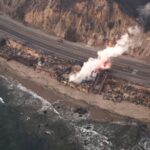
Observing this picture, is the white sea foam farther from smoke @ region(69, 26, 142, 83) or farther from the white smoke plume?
the white smoke plume

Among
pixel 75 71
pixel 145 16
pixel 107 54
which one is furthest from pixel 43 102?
pixel 145 16

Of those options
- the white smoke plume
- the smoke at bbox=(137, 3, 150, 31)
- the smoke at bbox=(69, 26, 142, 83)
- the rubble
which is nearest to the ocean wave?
the rubble

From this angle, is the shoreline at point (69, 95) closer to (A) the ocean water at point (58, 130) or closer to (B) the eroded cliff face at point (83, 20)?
(A) the ocean water at point (58, 130)

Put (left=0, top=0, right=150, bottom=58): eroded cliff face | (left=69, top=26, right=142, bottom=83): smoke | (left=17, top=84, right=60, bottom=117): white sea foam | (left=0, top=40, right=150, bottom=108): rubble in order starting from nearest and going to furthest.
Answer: (left=17, top=84, right=60, bottom=117): white sea foam
(left=0, top=40, right=150, bottom=108): rubble
(left=69, top=26, right=142, bottom=83): smoke
(left=0, top=0, right=150, bottom=58): eroded cliff face

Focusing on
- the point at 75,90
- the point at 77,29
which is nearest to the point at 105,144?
the point at 75,90

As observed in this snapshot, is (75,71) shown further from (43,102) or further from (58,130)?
(58,130)
